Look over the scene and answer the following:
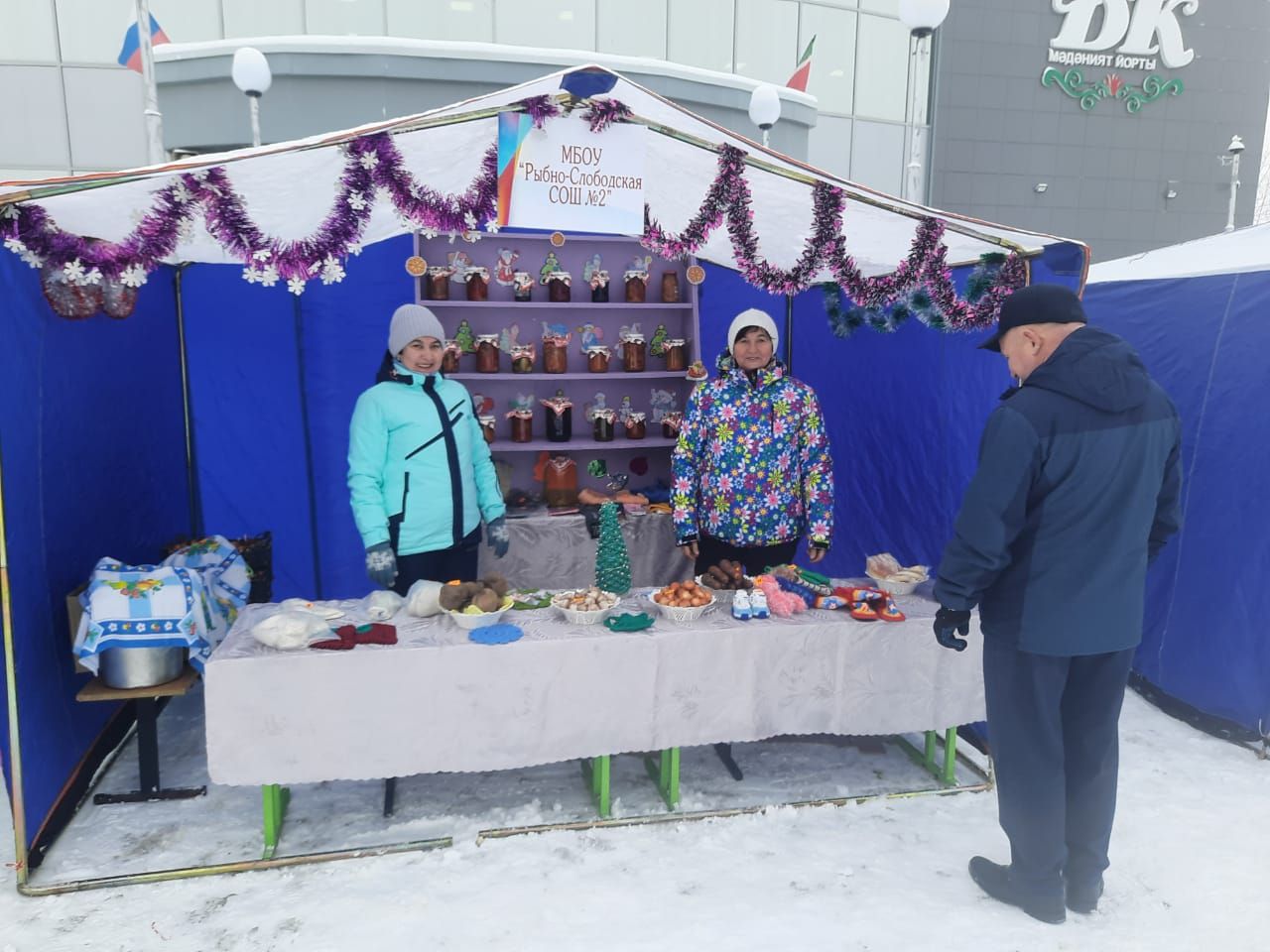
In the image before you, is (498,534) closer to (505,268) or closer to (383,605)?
(383,605)

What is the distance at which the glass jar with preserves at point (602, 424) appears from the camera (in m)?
4.79

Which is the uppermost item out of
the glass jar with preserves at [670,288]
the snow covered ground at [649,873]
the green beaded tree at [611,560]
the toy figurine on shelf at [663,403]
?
the glass jar with preserves at [670,288]

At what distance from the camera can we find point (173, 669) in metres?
2.93

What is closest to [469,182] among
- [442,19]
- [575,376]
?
[575,376]

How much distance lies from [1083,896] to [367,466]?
264 centimetres

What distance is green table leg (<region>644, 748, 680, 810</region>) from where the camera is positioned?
9.62ft

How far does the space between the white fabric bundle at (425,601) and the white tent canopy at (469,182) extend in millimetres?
1281

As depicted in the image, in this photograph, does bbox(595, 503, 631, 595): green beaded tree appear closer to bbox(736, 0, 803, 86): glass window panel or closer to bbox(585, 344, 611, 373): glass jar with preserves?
bbox(585, 344, 611, 373): glass jar with preserves

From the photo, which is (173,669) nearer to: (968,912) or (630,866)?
(630,866)

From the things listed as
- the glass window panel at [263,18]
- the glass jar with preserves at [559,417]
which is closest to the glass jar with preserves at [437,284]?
the glass jar with preserves at [559,417]

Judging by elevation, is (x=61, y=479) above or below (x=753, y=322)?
below

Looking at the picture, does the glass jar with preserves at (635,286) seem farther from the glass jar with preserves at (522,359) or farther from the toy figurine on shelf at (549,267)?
the glass jar with preserves at (522,359)

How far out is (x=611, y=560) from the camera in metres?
3.10

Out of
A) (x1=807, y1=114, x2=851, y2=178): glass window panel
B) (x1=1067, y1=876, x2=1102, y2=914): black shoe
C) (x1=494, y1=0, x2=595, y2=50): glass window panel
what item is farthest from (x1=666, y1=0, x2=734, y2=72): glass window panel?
(x1=1067, y1=876, x2=1102, y2=914): black shoe
